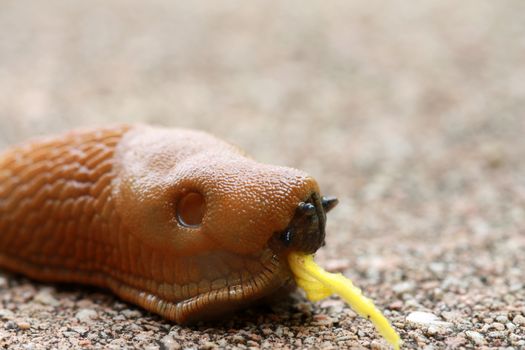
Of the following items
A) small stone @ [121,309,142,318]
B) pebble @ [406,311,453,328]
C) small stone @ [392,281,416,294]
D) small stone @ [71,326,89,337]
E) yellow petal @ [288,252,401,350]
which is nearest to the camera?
yellow petal @ [288,252,401,350]

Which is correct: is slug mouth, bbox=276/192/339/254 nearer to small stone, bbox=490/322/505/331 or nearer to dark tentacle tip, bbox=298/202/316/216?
dark tentacle tip, bbox=298/202/316/216

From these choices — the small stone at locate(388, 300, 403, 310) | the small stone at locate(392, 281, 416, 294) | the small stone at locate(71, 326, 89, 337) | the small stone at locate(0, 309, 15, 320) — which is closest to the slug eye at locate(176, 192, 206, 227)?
the small stone at locate(71, 326, 89, 337)

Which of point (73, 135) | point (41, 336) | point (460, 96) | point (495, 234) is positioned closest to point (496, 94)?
point (460, 96)

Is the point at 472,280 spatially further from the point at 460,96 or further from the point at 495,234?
the point at 460,96

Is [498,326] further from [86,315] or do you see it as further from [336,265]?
[86,315]

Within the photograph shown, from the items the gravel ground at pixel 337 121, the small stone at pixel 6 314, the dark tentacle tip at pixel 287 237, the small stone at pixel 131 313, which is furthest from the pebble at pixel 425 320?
the small stone at pixel 6 314

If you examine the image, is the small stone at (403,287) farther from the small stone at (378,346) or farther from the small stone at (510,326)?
the small stone at (378,346)

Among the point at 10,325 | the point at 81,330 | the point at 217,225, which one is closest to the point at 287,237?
the point at 217,225
